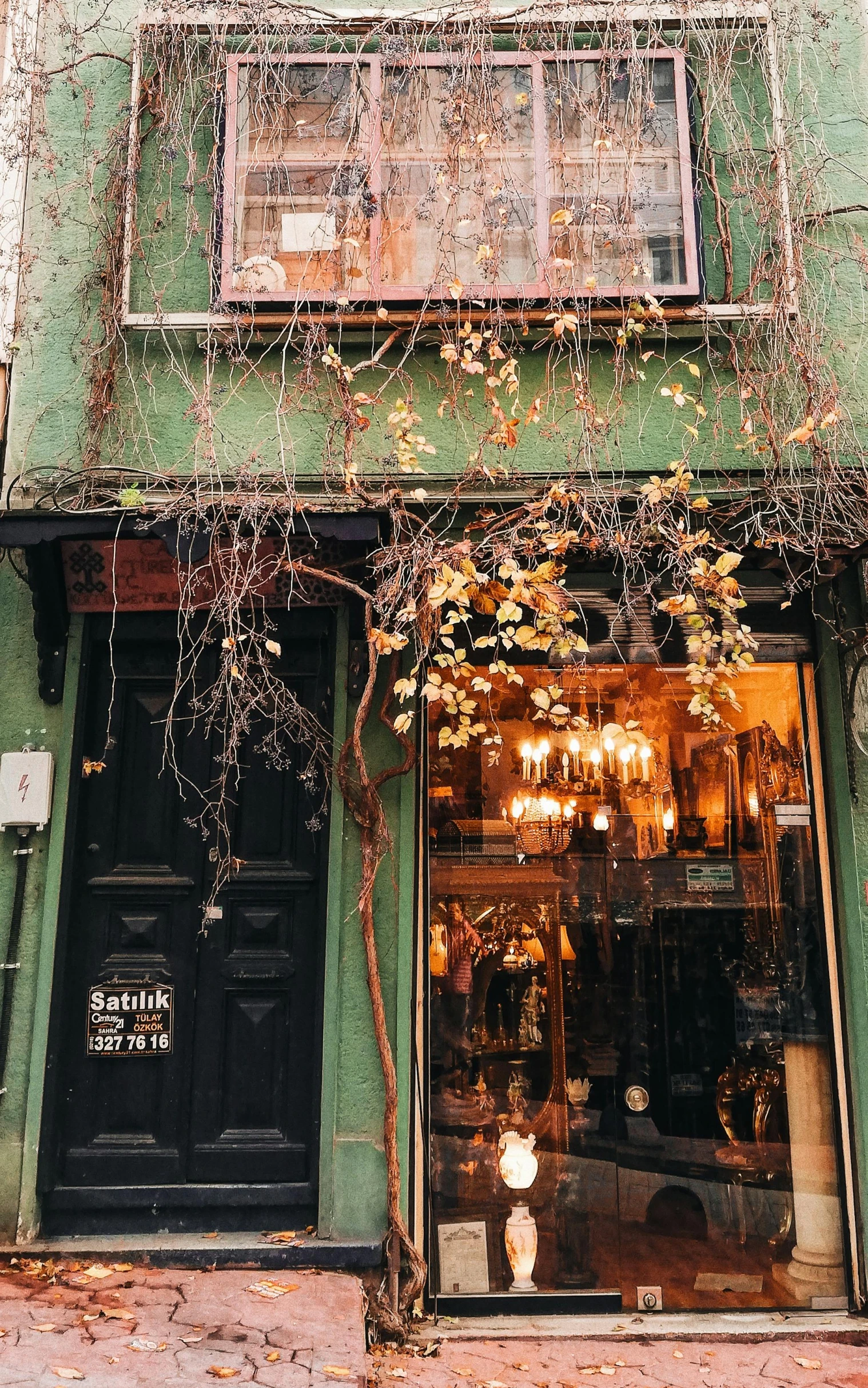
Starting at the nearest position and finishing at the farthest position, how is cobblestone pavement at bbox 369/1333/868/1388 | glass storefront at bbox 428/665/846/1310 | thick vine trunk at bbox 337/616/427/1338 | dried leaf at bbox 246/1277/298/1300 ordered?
cobblestone pavement at bbox 369/1333/868/1388 < dried leaf at bbox 246/1277/298/1300 < thick vine trunk at bbox 337/616/427/1338 < glass storefront at bbox 428/665/846/1310

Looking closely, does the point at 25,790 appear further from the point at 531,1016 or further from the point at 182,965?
the point at 531,1016

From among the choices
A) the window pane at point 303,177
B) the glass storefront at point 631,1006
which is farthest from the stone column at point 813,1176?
the window pane at point 303,177

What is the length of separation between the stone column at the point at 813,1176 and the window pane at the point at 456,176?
183 inches

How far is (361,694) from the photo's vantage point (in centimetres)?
568

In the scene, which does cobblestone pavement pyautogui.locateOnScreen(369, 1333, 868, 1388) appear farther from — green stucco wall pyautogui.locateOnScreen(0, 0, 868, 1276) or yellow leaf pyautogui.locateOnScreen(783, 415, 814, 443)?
yellow leaf pyautogui.locateOnScreen(783, 415, 814, 443)

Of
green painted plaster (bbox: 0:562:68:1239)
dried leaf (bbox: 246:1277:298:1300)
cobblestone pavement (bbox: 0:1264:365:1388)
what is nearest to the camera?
cobblestone pavement (bbox: 0:1264:365:1388)

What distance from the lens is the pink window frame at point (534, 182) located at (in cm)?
584

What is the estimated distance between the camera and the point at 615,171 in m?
6.11

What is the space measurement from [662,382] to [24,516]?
3539 mm

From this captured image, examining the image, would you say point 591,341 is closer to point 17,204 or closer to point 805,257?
point 805,257

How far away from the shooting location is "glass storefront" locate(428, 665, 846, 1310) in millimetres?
5523

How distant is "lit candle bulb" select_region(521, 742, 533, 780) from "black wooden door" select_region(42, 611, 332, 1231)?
116 centimetres

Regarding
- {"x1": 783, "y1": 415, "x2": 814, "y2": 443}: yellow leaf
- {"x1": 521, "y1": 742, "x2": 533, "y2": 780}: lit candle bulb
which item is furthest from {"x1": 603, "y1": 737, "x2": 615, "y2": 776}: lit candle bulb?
{"x1": 783, "y1": 415, "x2": 814, "y2": 443}: yellow leaf

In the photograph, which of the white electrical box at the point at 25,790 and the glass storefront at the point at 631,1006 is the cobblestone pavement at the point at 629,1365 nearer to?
the glass storefront at the point at 631,1006
